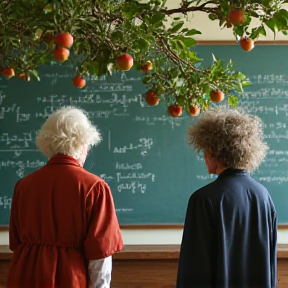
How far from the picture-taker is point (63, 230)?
5.40ft

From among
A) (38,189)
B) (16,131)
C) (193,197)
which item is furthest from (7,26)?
(16,131)

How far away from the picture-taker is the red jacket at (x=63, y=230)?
64.6 inches

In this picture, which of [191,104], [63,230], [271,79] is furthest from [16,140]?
[191,104]

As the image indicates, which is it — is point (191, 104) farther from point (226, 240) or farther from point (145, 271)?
point (145, 271)

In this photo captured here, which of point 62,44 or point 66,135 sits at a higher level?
point 62,44

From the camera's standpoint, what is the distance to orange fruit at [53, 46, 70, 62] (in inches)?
45.9

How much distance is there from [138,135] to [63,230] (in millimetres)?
1557

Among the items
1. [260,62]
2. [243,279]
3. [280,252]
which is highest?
[260,62]

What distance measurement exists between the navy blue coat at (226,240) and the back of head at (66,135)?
19.6 inches

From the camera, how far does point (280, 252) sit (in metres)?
2.79

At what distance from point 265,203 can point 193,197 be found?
0.26m

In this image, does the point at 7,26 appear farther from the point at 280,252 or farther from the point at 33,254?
the point at 280,252

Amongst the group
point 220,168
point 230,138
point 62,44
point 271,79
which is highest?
point 271,79

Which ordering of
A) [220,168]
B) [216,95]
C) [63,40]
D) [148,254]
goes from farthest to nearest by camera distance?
[148,254] → [220,168] → [216,95] → [63,40]
